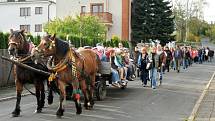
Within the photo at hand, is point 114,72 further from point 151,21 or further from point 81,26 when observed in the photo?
point 151,21

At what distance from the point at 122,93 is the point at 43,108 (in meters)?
5.60

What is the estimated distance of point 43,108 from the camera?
561 inches

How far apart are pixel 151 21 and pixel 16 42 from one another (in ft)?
170

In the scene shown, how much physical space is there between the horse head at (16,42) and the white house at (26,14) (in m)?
63.4

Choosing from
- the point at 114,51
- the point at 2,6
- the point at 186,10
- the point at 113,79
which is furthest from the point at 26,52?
the point at 186,10

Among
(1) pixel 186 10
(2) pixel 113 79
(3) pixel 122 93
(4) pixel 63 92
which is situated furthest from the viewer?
(1) pixel 186 10

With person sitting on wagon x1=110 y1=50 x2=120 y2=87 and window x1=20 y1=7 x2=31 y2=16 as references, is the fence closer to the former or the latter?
person sitting on wagon x1=110 y1=50 x2=120 y2=87

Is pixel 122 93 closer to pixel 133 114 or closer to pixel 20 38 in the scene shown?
pixel 133 114

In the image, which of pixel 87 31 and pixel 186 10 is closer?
pixel 87 31

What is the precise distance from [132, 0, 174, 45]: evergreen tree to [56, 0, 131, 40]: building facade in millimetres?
1182

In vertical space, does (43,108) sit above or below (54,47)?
below

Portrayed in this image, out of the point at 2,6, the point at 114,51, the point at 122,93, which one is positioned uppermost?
the point at 2,6

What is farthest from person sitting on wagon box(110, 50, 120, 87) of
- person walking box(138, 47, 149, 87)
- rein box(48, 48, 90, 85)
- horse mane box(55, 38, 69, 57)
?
horse mane box(55, 38, 69, 57)

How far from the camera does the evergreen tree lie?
63281mm
